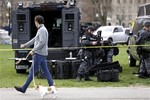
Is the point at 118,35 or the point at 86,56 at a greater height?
the point at 86,56

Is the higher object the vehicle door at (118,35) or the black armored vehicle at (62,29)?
the black armored vehicle at (62,29)

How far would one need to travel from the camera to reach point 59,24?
683 inches

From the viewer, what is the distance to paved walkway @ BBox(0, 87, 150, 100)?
10438 mm

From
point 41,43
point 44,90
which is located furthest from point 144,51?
point 44,90

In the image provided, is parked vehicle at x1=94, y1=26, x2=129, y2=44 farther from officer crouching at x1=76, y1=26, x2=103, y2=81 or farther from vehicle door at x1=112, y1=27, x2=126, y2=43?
officer crouching at x1=76, y1=26, x2=103, y2=81

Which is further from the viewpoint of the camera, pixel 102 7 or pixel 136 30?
pixel 102 7

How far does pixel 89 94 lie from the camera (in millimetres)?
10992

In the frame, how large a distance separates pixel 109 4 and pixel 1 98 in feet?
183

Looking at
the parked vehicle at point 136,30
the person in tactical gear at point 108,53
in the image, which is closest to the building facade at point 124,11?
the parked vehicle at point 136,30

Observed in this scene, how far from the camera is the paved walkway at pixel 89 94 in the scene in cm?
1044

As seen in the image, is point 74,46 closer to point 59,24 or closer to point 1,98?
point 59,24

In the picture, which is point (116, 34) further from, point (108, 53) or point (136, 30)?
point (108, 53)

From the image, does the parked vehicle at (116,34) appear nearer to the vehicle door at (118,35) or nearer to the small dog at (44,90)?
the vehicle door at (118,35)

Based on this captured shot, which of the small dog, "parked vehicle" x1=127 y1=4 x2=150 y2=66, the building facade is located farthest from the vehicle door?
the building facade
